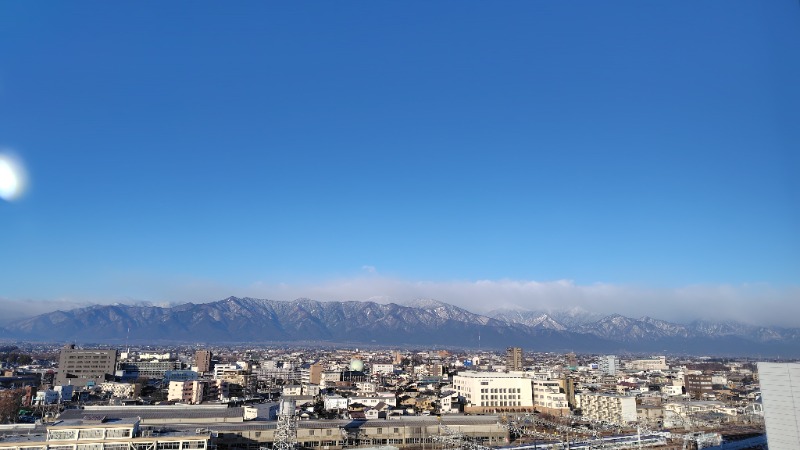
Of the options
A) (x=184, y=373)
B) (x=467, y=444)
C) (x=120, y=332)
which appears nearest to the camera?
(x=467, y=444)

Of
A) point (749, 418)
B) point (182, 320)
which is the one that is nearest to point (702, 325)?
point (182, 320)

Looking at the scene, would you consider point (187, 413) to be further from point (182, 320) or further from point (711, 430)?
point (182, 320)

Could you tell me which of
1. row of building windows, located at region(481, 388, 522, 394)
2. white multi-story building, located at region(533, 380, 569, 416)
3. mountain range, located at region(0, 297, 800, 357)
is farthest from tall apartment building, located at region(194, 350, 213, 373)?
mountain range, located at region(0, 297, 800, 357)

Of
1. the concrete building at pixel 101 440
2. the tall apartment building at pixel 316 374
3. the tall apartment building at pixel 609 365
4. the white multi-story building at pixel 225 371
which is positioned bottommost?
the tall apartment building at pixel 609 365

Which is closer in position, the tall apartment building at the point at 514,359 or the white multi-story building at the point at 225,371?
the white multi-story building at the point at 225,371

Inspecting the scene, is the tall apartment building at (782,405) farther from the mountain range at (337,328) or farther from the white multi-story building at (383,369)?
the mountain range at (337,328)

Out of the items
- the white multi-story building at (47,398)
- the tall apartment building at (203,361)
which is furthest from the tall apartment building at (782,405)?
the tall apartment building at (203,361)

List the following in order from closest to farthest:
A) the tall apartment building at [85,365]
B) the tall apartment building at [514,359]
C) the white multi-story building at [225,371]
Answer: the tall apartment building at [85,365]
the white multi-story building at [225,371]
the tall apartment building at [514,359]
